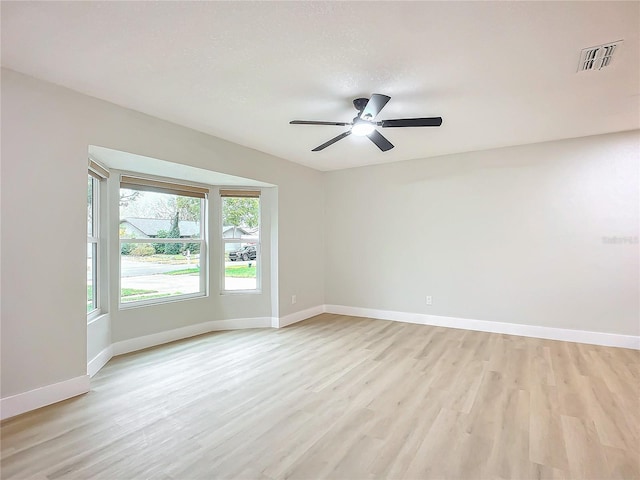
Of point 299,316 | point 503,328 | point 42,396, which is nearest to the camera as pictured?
point 42,396

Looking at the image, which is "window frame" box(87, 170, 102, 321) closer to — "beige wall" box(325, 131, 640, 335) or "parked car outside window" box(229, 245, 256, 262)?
"parked car outside window" box(229, 245, 256, 262)

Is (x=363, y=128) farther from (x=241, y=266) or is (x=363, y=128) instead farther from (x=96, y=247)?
(x=96, y=247)


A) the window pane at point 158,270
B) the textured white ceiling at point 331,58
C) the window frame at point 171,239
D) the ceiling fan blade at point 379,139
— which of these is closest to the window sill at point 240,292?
the window frame at point 171,239

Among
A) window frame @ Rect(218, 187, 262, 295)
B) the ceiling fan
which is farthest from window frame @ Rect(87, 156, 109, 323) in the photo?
the ceiling fan

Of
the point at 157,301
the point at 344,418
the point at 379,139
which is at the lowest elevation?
the point at 344,418

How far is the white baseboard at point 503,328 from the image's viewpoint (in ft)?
12.8

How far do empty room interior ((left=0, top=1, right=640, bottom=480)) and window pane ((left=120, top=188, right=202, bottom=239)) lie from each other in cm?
3

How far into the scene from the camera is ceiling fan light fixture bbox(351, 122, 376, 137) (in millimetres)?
2859

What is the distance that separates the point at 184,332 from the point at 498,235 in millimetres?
4447

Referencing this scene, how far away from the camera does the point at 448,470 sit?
5.97 ft

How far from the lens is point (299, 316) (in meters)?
5.33

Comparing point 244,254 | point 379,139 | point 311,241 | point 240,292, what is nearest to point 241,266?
point 244,254

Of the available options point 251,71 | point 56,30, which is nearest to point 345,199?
point 251,71

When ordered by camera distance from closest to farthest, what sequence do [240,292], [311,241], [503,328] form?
[503,328]
[240,292]
[311,241]
